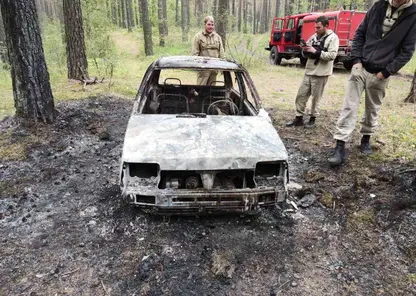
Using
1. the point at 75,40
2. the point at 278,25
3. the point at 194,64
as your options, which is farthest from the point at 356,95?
the point at 278,25

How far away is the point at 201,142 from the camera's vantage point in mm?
3043

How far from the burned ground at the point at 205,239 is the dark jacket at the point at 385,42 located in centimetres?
132

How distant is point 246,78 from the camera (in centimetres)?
422

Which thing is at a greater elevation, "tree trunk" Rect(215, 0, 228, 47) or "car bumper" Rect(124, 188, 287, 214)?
"tree trunk" Rect(215, 0, 228, 47)

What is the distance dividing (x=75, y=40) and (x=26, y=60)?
13.1 feet

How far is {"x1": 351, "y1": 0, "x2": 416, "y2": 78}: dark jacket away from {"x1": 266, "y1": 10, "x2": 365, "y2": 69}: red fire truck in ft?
25.1

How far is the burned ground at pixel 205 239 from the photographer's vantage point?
2451 millimetres

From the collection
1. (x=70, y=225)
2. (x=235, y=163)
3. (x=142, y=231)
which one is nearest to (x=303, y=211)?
(x=235, y=163)

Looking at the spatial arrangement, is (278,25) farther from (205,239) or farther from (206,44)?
(205,239)

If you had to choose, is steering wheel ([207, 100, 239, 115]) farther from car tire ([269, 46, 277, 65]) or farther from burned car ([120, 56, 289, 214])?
car tire ([269, 46, 277, 65])

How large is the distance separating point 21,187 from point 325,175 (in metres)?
3.74

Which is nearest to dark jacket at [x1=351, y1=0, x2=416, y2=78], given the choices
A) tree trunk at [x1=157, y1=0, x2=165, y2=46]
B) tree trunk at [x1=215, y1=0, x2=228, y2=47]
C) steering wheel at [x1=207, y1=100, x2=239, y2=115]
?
steering wheel at [x1=207, y1=100, x2=239, y2=115]

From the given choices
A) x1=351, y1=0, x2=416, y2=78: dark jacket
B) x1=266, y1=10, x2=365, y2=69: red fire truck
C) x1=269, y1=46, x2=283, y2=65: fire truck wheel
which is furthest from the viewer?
x1=269, y1=46, x2=283, y2=65: fire truck wheel

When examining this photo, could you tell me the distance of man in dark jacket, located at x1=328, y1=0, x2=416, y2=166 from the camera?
12.5 feet
